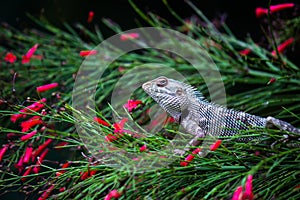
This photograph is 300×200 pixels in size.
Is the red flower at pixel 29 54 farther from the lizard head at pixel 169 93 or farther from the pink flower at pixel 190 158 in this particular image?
the pink flower at pixel 190 158

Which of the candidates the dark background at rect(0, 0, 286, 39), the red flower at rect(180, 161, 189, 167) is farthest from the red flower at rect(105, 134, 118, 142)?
the dark background at rect(0, 0, 286, 39)

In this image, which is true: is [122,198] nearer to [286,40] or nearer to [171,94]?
[171,94]

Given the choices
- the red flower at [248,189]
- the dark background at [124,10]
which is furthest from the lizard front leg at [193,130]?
Answer: the dark background at [124,10]

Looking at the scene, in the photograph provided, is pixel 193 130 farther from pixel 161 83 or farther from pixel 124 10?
pixel 124 10

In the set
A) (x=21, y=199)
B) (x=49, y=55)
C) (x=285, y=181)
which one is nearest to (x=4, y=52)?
(x=49, y=55)

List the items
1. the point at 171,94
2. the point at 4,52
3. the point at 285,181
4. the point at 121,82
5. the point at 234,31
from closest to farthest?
1. the point at 285,181
2. the point at 171,94
3. the point at 121,82
4. the point at 4,52
5. the point at 234,31

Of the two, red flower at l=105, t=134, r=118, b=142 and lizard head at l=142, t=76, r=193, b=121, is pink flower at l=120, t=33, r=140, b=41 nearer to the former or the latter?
lizard head at l=142, t=76, r=193, b=121
